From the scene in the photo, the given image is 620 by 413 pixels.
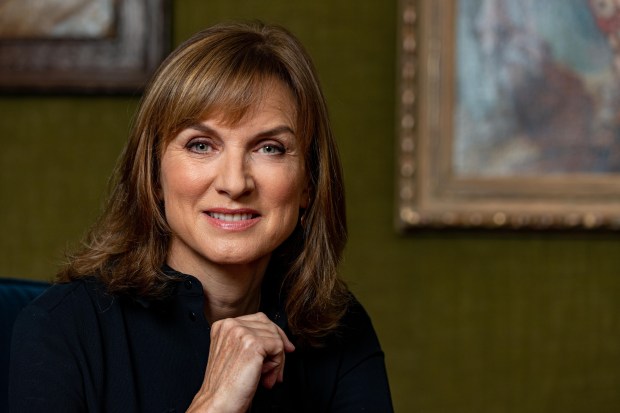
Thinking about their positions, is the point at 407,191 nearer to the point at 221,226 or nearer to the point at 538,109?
the point at 538,109

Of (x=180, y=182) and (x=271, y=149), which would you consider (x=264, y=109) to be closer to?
(x=271, y=149)

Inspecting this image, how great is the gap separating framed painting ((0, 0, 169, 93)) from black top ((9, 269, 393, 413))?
65.4 inches

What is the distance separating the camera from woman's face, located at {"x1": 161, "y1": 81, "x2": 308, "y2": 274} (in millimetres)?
1724

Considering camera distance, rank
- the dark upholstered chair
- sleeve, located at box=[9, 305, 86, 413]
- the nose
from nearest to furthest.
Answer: sleeve, located at box=[9, 305, 86, 413]
the nose
the dark upholstered chair

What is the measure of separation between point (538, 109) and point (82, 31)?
162 cm

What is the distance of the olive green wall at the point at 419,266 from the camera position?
3447 millimetres

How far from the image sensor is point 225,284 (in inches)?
73.1

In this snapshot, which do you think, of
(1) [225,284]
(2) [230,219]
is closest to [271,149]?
(2) [230,219]

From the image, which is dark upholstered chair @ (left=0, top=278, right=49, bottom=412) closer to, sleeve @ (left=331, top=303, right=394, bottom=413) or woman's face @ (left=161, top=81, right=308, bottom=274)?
woman's face @ (left=161, top=81, right=308, bottom=274)

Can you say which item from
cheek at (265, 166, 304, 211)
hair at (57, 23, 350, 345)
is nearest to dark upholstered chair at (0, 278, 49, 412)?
hair at (57, 23, 350, 345)

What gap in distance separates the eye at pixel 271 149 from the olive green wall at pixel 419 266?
165cm

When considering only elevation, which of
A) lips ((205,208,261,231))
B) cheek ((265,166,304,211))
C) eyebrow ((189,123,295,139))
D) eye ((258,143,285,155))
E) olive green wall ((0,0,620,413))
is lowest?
olive green wall ((0,0,620,413))

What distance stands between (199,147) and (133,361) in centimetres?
40

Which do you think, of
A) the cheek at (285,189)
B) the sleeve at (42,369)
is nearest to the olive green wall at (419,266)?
the cheek at (285,189)
